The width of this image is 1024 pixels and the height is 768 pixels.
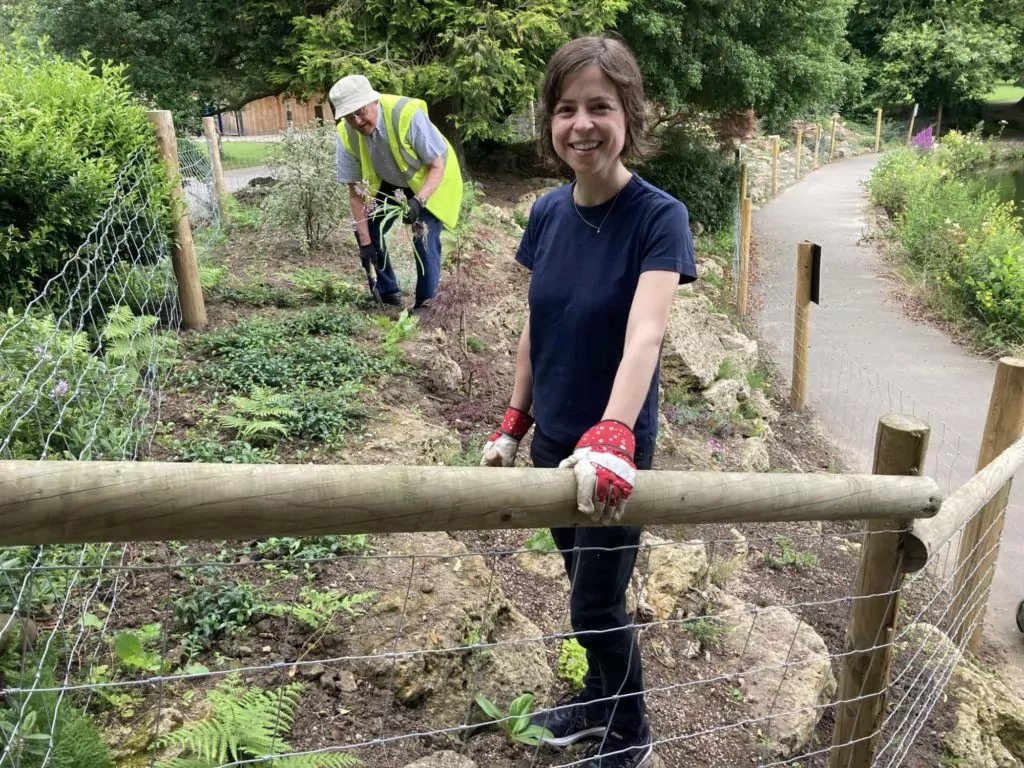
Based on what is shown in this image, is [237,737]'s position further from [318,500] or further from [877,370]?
[877,370]

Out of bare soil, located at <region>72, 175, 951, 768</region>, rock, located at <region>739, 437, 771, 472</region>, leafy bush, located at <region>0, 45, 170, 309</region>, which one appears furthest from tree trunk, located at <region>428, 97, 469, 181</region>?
leafy bush, located at <region>0, 45, 170, 309</region>

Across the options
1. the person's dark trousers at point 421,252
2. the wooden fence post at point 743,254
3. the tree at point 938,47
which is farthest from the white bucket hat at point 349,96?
the tree at point 938,47

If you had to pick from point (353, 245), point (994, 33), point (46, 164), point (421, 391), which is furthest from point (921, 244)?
point (994, 33)

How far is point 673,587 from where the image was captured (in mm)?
3750

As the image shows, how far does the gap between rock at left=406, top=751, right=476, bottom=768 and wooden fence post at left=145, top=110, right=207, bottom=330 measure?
12.3 feet

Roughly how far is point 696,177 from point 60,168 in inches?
512

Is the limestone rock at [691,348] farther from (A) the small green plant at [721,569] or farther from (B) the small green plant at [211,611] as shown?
(B) the small green plant at [211,611]

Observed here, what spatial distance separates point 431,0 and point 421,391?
8411mm

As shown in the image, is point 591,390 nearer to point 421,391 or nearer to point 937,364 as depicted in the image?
point 421,391

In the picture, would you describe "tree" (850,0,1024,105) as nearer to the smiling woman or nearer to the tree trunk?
the tree trunk

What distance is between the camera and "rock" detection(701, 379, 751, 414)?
22.3 feet

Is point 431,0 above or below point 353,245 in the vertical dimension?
above

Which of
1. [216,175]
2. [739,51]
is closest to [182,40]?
[216,175]

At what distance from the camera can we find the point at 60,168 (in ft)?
13.9
